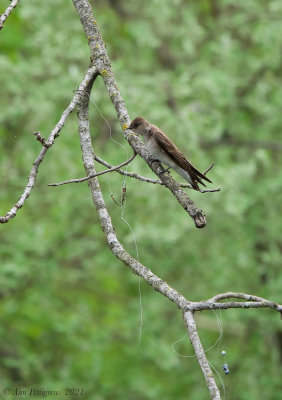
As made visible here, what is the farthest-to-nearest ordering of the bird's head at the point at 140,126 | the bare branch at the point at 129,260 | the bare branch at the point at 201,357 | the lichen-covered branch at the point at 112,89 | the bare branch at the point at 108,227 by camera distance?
the bird's head at the point at 140,126, the lichen-covered branch at the point at 112,89, the bare branch at the point at 108,227, the bare branch at the point at 129,260, the bare branch at the point at 201,357

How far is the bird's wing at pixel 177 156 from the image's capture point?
4488 mm

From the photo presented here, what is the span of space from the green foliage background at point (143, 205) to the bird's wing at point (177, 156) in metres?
4.99

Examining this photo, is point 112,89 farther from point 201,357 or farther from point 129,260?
point 201,357

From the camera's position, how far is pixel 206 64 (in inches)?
497

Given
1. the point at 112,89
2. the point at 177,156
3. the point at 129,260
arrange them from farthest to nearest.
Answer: the point at 177,156 < the point at 112,89 < the point at 129,260

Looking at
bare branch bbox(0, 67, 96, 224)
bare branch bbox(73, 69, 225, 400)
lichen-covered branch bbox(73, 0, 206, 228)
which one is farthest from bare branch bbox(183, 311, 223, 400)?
bare branch bbox(0, 67, 96, 224)

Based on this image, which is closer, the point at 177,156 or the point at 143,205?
the point at 177,156

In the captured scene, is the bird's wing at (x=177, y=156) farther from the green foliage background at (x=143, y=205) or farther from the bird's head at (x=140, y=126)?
the green foliage background at (x=143, y=205)

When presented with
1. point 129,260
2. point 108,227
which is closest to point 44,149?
point 108,227

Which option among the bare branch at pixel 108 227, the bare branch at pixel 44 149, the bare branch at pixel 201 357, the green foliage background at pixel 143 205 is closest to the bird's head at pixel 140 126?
the bare branch at pixel 108 227

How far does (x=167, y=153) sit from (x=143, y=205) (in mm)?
6267

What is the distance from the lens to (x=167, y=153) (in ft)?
15.9

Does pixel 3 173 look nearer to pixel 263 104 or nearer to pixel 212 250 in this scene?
pixel 212 250

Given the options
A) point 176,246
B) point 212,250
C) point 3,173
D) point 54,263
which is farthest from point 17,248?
point 212,250
